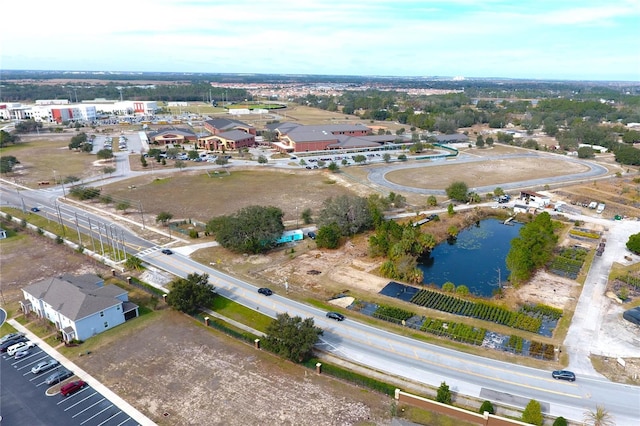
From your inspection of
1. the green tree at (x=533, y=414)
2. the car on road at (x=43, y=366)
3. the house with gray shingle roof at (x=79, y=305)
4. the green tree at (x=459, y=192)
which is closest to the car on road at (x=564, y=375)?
the green tree at (x=533, y=414)

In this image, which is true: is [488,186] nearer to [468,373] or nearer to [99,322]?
[468,373]

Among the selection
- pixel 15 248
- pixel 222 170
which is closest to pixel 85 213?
pixel 15 248

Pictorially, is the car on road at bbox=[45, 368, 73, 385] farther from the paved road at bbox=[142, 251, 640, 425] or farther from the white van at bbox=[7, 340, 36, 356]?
the paved road at bbox=[142, 251, 640, 425]

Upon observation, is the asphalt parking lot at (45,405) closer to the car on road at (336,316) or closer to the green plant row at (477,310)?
the car on road at (336,316)

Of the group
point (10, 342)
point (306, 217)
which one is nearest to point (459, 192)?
point (306, 217)

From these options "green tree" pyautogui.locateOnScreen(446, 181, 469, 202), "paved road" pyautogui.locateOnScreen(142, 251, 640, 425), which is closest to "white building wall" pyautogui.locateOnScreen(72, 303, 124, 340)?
"paved road" pyautogui.locateOnScreen(142, 251, 640, 425)

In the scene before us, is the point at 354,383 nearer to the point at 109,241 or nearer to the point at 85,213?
the point at 109,241

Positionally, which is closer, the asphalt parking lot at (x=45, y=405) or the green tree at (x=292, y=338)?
the asphalt parking lot at (x=45, y=405)
